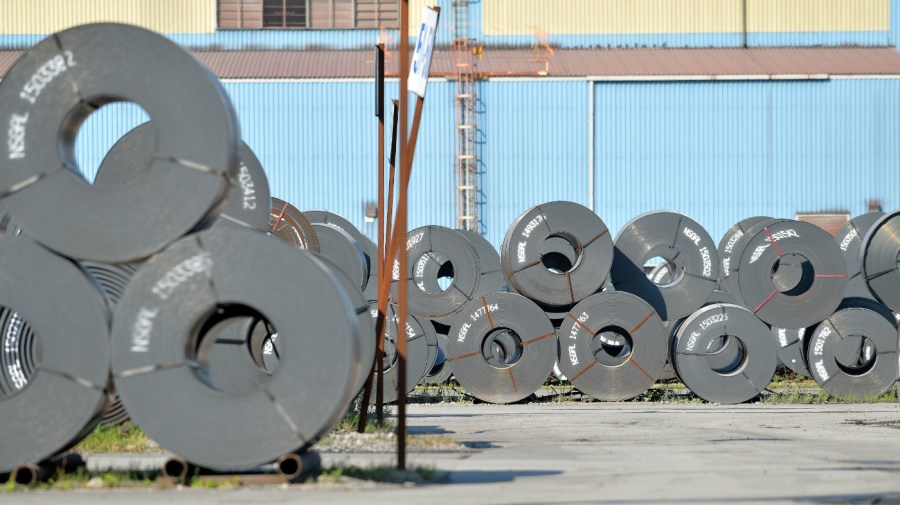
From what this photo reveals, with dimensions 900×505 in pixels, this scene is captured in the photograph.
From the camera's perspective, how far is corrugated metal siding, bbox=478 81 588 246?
34156 mm

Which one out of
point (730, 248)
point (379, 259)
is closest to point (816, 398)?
point (730, 248)

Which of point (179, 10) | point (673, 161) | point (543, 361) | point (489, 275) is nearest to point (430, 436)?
point (543, 361)

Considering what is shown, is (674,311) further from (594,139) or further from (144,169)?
(594,139)

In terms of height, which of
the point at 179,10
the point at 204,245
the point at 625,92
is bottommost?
the point at 204,245

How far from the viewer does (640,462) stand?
397 inches

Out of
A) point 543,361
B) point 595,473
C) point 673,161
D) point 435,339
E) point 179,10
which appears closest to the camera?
point 595,473

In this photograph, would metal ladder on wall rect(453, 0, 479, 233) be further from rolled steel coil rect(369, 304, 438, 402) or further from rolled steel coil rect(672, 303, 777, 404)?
rolled steel coil rect(672, 303, 777, 404)

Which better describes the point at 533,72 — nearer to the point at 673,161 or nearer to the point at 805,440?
the point at 673,161

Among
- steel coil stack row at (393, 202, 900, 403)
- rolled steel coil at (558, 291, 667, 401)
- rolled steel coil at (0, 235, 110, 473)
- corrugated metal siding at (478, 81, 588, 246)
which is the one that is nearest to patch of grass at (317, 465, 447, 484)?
→ rolled steel coil at (0, 235, 110, 473)

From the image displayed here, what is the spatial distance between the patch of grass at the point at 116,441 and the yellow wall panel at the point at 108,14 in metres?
25.5

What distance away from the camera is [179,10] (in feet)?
120

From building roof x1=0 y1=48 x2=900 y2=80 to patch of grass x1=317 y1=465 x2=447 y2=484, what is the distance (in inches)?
1013

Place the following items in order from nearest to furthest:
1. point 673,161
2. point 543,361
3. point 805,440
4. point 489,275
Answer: point 805,440 < point 543,361 < point 489,275 < point 673,161

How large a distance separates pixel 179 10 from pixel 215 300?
29664 mm
